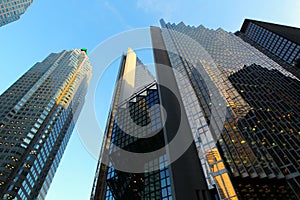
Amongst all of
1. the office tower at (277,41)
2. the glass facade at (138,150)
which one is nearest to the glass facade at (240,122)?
the glass facade at (138,150)

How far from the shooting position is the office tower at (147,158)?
39.9 meters

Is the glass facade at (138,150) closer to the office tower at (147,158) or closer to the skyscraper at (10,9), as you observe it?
the office tower at (147,158)

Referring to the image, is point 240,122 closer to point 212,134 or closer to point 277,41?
point 212,134

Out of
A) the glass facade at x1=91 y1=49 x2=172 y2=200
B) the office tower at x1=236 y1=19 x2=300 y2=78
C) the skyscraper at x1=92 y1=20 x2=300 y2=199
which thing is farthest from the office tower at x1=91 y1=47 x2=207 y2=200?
the office tower at x1=236 y1=19 x2=300 y2=78

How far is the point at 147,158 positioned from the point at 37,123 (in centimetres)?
6489

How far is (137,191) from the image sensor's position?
147 feet

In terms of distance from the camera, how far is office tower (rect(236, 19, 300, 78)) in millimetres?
129075

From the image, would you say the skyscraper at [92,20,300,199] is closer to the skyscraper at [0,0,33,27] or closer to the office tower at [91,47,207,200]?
the office tower at [91,47,207,200]

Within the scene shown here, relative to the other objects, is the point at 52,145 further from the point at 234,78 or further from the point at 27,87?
the point at 234,78

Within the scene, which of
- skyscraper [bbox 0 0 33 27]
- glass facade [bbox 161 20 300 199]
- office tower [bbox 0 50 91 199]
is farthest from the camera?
skyscraper [bbox 0 0 33 27]

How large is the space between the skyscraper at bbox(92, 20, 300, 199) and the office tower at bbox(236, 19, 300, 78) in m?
69.6

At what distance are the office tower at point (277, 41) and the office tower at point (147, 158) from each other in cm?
8916

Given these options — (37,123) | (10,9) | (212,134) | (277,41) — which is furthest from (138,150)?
(277,41)

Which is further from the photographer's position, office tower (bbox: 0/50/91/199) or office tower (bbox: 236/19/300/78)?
office tower (bbox: 236/19/300/78)
